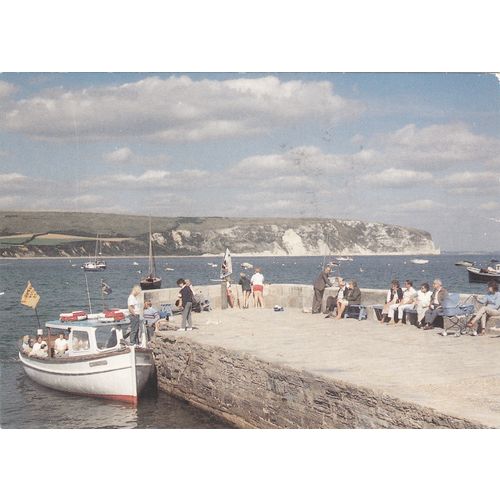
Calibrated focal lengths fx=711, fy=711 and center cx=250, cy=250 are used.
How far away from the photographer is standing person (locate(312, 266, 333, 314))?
1730cm

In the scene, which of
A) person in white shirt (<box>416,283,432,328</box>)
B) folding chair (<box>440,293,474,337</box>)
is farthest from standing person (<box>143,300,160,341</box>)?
folding chair (<box>440,293,474,337</box>)

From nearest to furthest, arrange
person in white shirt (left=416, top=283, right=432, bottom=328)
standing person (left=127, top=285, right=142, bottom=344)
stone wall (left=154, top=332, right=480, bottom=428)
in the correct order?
1. stone wall (left=154, top=332, right=480, bottom=428)
2. person in white shirt (left=416, top=283, right=432, bottom=328)
3. standing person (left=127, top=285, right=142, bottom=344)

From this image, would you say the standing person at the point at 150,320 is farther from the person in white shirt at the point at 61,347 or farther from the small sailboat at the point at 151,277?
the person in white shirt at the point at 61,347

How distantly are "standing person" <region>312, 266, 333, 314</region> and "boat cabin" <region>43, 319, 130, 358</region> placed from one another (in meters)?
4.91

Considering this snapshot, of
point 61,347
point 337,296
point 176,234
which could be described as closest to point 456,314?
point 337,296

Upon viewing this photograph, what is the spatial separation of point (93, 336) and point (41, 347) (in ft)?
6.41

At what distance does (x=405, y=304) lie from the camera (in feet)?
49.9

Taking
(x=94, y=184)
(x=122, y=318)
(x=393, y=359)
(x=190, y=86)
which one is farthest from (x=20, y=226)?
(x=393, y=359)

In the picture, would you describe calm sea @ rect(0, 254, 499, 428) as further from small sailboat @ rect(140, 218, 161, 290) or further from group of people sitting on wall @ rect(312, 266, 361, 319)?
group of people sitting on wall @ rect(312, 266, 361, 319)

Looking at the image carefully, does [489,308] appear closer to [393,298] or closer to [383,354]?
[383,354]

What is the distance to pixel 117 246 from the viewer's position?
17266 millimetres

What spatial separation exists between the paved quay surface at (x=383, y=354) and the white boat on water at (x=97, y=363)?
1369 mm

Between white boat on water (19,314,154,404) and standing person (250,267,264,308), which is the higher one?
standing person (250,267,264,308)
